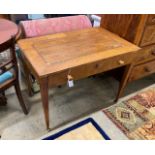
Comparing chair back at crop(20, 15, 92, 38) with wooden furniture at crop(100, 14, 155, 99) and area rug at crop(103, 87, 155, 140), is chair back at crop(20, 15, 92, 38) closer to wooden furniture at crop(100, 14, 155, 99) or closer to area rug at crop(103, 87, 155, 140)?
wooden furniture at crop(100, 14, 155, 99)

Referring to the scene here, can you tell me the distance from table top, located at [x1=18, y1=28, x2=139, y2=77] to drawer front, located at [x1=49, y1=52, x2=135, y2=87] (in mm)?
37

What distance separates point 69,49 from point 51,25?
0.58 meters

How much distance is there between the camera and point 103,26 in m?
1.87

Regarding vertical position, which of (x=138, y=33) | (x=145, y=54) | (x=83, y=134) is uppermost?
(x=138, y=33)

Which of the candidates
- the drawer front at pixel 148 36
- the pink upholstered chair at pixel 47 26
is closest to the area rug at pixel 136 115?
the drawer front at pixel 148 36

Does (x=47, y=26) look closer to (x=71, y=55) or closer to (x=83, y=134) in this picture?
(x=71, y=55)

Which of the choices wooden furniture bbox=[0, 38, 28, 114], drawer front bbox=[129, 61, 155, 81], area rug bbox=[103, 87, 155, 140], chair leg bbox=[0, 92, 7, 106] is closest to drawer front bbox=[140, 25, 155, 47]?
drawer front bbox=[129, 61, 155, 81]

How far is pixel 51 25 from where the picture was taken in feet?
6.04

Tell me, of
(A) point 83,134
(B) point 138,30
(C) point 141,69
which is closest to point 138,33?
(B) point 138,30

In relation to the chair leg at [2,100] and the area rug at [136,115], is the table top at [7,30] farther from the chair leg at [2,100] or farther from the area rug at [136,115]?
the area rug at [136,115]

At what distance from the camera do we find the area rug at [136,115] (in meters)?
1.62

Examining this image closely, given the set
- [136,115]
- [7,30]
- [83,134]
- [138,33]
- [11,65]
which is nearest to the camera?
[83,134]

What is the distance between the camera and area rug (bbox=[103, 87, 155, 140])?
162cm
